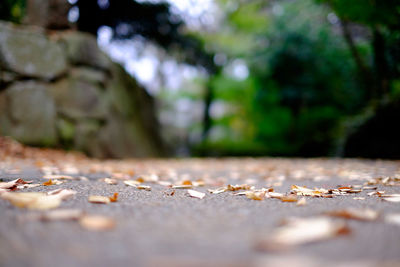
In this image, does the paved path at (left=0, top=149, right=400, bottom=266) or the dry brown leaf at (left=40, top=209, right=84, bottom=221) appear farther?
the dry brown leaf at (left=40, top=209, right=84, bottom=221)

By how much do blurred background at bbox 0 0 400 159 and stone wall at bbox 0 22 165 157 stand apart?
0.7 inches

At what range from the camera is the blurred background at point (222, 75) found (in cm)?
399

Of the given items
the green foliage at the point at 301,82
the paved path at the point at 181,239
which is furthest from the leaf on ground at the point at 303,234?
the green foliage at the point at 301,82

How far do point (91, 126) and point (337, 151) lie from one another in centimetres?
507

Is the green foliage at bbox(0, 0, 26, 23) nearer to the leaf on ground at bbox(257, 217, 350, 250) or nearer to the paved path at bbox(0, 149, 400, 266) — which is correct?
the paved path at bbox(0, 149, 400, 266)

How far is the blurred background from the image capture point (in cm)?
399

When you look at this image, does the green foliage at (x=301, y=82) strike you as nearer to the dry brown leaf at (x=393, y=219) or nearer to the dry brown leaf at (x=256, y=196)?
the dry brown leaf at (x=256, y=196)

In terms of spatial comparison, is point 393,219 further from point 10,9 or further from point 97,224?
point 10,9

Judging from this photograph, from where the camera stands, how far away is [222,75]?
29.2ft

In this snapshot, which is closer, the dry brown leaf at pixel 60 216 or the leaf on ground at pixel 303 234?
the leaf on ground at pixel 303 234

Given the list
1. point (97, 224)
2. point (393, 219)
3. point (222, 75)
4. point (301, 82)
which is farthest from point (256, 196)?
point (222, 75)

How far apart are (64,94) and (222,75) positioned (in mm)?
5647

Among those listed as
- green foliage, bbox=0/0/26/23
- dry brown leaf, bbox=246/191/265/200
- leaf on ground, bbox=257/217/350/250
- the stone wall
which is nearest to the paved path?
leaf on ground, bbox=257/217/350/250

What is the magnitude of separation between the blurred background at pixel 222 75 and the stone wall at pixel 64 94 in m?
0.02
